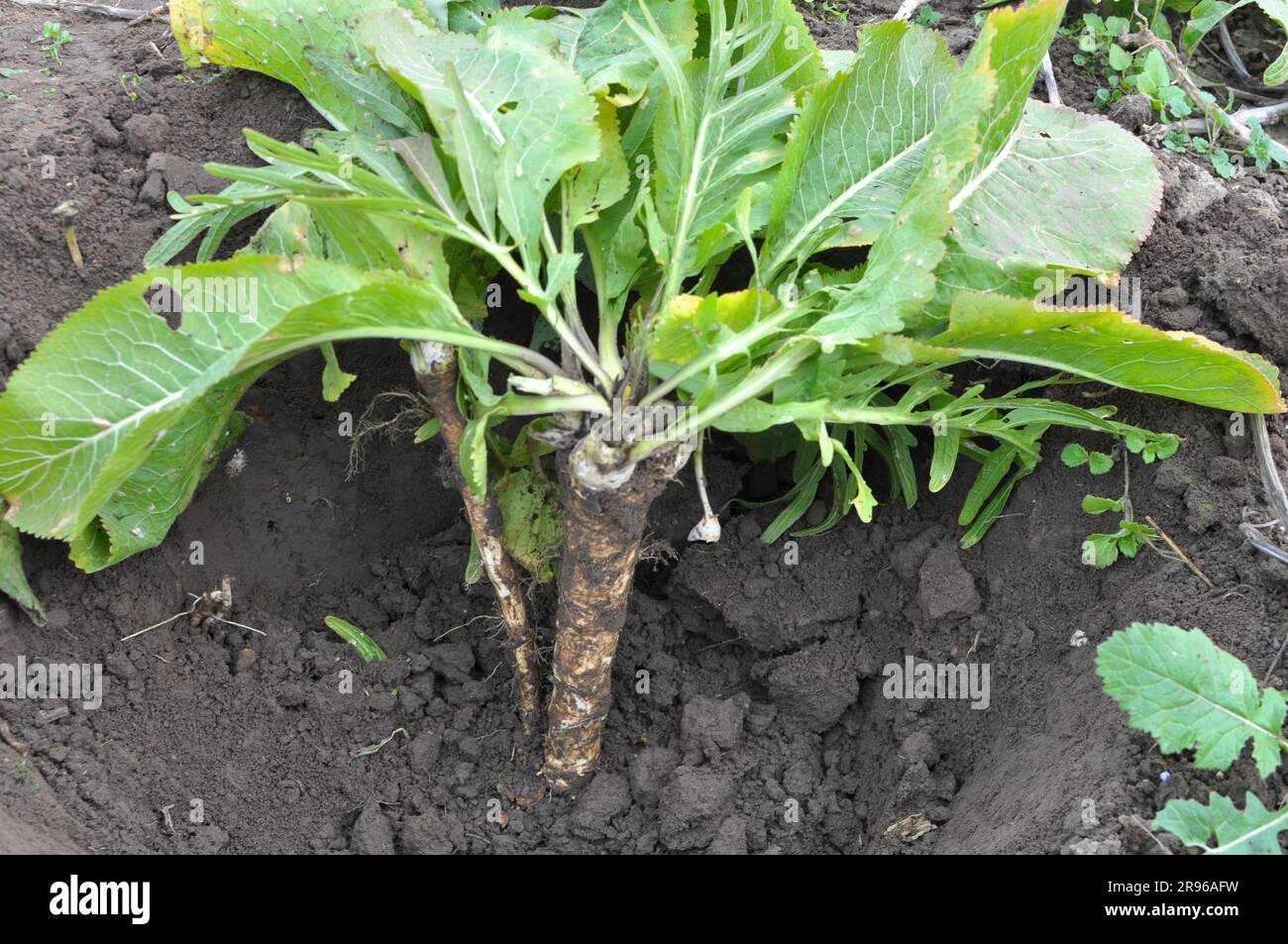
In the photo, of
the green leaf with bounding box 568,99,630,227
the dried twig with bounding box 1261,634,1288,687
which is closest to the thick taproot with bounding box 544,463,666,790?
the green leaf with bounding box 568,99,630,227

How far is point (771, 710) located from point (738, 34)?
1.43 m

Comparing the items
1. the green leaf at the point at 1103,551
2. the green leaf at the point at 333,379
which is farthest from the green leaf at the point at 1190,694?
the green leaf at the point at 333,379

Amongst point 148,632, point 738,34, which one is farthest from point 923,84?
point 148,632

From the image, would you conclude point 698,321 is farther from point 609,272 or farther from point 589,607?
point 589,607

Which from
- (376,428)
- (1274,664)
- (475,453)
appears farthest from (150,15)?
(1274,664)

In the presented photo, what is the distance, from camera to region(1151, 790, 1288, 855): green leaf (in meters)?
1.70

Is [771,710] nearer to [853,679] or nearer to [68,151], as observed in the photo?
[853,679]

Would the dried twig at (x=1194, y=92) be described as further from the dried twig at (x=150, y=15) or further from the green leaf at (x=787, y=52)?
the dried twig at (x=150, y=15)

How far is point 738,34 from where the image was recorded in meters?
2.26

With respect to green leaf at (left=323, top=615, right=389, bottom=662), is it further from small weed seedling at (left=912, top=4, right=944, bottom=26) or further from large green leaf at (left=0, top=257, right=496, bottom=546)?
small weed seedling at (left=912, top=4, right=944, bottom=26)

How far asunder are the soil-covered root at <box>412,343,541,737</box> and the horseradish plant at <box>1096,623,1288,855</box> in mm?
1155

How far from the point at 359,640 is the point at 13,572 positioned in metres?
0.72

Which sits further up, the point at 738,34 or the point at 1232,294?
the point at 738,34

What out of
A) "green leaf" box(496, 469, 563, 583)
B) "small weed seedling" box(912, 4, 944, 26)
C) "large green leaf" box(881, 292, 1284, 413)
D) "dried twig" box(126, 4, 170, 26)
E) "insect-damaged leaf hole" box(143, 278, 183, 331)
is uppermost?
"small weed seedling" box(912, 4, 944, 26)
